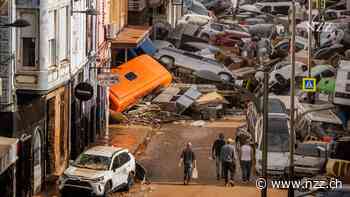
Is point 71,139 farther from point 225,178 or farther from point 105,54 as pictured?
point 105,54

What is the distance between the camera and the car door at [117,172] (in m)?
28.3

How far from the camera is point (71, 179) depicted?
27469 millimetres

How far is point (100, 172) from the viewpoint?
27844 millimetres

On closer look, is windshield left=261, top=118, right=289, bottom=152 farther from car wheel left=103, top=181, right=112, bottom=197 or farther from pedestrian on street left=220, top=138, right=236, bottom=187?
car wheel left=103, top=181, right=112, bottom=197

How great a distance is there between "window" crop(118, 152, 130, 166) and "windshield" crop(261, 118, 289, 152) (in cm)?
488

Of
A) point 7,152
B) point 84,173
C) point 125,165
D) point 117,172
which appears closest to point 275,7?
point 125,165

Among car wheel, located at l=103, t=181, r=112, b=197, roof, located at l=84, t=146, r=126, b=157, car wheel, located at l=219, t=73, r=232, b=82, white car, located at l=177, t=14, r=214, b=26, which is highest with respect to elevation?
white car, located at l=177, t=14, r=214, b=26

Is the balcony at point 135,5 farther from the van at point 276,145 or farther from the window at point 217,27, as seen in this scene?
the van at point 276,145

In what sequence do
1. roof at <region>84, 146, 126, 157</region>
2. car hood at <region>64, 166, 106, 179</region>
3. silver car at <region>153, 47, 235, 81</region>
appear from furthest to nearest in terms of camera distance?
silver car at <region>153, 47, 235, 81</region>, roof at <region>84, 146, 126, 157</region>, car hood at <region>64, 166, 106, 179</region>

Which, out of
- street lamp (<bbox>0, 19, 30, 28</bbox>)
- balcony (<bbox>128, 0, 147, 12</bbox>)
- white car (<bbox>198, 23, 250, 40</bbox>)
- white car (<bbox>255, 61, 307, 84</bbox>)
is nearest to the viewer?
street lamp (<bbox>0, 19, 30, 28</bbox>)

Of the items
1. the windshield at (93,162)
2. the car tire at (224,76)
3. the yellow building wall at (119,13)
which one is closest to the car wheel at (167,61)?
the yellow building wall at (119,13)

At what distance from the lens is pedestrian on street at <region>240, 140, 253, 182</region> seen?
30219 mm

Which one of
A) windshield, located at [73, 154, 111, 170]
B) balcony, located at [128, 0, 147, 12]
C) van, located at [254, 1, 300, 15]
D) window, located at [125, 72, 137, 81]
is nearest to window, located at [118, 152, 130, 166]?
windshield, located at [73, 154, 111, 170]

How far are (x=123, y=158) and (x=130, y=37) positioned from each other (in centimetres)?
1977
